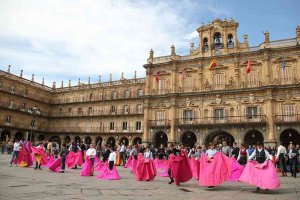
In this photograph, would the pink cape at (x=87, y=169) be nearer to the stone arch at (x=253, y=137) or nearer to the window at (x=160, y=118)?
the window at (x=160, y=118)

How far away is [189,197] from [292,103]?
84.2 ft

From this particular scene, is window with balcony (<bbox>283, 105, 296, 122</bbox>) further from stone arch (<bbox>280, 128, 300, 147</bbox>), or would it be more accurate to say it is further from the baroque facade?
stone arch (<bbox>280, 128, 300, 147</bbox>)

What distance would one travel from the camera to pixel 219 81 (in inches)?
1313

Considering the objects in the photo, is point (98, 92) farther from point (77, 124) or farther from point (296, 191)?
point (296, 191)

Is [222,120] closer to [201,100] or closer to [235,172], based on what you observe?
[201,100]

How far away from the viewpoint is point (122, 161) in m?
23.0

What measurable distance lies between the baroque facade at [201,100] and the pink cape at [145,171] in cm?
2029

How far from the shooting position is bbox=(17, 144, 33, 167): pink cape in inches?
648

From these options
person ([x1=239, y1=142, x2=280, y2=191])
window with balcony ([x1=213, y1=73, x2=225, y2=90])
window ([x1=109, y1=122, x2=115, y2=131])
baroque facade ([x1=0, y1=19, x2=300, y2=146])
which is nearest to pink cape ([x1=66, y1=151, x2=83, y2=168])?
person ([x1=239, y1=142, x2=280, y2=191])

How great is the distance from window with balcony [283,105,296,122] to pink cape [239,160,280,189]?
73.1 feet

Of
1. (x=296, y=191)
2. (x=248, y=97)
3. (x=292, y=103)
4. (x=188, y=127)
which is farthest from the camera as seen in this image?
(x=188, y=127)

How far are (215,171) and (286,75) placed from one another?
81.5ft

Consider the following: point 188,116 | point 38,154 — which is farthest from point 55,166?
point 188,116

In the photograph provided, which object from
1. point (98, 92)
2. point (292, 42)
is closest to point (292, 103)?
point (292, 42)
